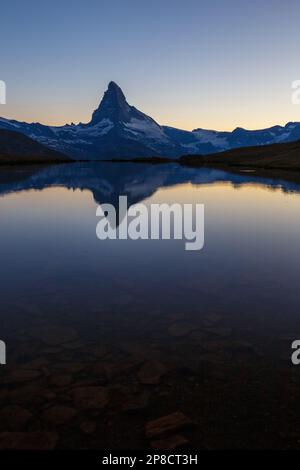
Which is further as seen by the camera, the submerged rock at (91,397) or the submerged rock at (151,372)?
the submerged rock at (151,372)

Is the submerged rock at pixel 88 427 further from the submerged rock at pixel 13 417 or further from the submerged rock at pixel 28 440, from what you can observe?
the submerged rock at pixel 13 417

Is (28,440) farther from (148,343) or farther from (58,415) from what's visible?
(148,343)

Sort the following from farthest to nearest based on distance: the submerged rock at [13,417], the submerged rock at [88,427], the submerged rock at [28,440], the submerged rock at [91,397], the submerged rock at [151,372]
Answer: the submerged rock at [151,372]
the submerged rock at [91,397]
the submerged rock at [13,417]
the submerged rock at [88,427]
the submerged rock at [28,440]

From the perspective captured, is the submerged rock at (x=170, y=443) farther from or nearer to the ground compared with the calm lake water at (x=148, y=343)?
nearer to the ground

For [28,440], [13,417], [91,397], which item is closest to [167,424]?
[91,397]

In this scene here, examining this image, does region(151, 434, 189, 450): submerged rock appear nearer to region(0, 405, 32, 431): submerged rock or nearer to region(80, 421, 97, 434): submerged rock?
region(80, 421, 97, 434): submerged rock

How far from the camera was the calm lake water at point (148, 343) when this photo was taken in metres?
8.71

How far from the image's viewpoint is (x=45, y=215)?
3950cm

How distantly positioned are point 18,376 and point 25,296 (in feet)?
19.5

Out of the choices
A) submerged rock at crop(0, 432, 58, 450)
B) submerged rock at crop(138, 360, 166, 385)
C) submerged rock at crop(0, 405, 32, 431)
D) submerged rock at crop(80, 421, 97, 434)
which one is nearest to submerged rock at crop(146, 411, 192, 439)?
submerged rock at crop(80, 421, 97, 434)

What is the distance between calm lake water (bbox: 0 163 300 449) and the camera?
8711 millimetres

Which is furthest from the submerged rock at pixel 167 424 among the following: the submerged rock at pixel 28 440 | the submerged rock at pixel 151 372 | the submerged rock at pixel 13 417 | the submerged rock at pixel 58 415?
the submerged rock at pixel 13 417

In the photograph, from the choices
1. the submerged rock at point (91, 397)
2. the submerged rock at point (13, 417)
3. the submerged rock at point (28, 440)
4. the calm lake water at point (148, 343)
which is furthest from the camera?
the submerged rock at point (91, 397)

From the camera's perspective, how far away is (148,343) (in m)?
12.3
